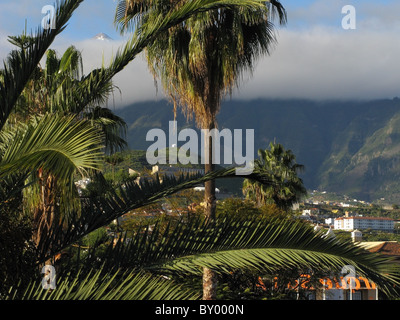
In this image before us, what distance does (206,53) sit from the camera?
13125mm

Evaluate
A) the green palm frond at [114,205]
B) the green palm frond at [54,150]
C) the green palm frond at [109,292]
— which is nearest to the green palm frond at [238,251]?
the green palm frond at [114,205]

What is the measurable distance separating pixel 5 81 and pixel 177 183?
1835 mm

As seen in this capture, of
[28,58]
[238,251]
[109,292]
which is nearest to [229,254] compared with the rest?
[238,251]

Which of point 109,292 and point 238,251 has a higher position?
point 238,251

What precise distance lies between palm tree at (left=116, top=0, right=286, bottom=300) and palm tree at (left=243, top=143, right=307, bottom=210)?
21535mm

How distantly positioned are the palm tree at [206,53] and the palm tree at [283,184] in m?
21.5

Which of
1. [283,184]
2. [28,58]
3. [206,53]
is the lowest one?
[28,58]

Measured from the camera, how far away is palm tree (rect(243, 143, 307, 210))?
35781mm

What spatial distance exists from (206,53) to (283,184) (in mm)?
22518

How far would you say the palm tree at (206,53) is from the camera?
12.8 metres

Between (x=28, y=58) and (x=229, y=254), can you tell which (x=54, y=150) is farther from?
(x=229, y=254)

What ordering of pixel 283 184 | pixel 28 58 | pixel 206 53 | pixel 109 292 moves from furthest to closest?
pixel 283 184 → pixel 206 53 → pixel 28 58 → pixel 109 292

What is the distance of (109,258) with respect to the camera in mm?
5234
